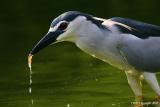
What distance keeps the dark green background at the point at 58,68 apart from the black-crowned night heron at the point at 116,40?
1011 millimetres


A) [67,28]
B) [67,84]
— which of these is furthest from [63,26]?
[67,84]

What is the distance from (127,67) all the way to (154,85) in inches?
15.4

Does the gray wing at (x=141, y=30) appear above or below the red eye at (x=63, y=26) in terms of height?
above

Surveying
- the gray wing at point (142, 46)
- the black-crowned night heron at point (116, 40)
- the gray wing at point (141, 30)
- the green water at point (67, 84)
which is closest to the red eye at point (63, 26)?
the black-crowned night heron at point (116, 40)

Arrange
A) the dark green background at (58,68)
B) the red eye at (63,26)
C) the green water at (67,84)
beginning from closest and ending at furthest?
1. the red eye at (63,26)
2. the green water at (67,84)
3. the dark green background at (58,68)

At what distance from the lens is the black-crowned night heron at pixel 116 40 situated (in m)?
7.64

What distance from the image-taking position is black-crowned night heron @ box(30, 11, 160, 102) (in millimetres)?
7641

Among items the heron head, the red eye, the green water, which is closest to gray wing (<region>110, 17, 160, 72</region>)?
the heron head

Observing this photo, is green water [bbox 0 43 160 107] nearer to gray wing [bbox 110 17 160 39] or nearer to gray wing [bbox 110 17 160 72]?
gray wing [bbox 110 17 160 72]

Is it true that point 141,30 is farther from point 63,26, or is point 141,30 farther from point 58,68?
point 58,68

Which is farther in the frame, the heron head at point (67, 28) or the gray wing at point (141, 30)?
the gray wing at point (141, 30)

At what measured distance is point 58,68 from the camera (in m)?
12.2

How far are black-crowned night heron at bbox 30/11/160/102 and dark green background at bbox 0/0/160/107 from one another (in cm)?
101

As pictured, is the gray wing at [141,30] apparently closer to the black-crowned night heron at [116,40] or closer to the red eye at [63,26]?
the black-crowned night heron at [116,40]
